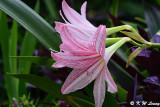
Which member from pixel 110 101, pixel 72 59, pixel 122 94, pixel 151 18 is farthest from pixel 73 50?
pixel 151 18

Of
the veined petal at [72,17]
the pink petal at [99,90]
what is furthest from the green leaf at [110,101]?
the veined petal at [72,17]

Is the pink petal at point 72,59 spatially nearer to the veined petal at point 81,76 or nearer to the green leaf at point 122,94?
the veined petal at point 81,76

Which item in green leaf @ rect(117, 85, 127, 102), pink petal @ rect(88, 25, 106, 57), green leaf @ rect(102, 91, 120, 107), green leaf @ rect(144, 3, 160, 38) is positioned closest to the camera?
pink petal @ rect(88, 25, 106, 57)

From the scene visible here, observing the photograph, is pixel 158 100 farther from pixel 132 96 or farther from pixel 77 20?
pixel 77 20

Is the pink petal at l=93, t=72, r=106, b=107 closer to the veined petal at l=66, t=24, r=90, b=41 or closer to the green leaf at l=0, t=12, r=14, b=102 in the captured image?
the veined petal at l=66, t=24, r=90, b=41

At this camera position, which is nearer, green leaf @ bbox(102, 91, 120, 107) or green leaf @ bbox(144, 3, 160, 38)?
green leaf @ bbox(102, 91, 120, 107)

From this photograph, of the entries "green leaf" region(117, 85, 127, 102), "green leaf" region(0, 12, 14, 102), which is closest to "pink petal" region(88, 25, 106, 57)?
"green leaf" region(117, 85, 127, 102)

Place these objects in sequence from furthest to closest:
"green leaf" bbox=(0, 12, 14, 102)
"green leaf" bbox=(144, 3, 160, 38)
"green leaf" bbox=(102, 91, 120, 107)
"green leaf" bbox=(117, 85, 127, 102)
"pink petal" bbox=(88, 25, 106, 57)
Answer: "green leaf" bbox=(144, 3, 160, 38) < "green leaf" bbox=(0, 12, 14, 102) < "green leaf" bbox=(117, 85, 127, 102) < "green leaf" bbox=(102, 91, 120, 107) < "pink petal" bbox=(88, 25, 106, 57)

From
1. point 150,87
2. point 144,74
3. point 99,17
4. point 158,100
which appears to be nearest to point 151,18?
point 144,74

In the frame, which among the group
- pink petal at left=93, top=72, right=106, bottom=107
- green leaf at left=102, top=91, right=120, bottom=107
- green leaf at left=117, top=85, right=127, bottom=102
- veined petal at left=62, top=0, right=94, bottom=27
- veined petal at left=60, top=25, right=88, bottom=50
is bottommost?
green leaf at left=117, top=85, right=127, bottom=102

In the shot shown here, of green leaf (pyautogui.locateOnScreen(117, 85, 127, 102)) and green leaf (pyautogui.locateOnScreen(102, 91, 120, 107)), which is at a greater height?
green leaf (pyautogui.locateOnScreen(102, 91, 120, 107))
